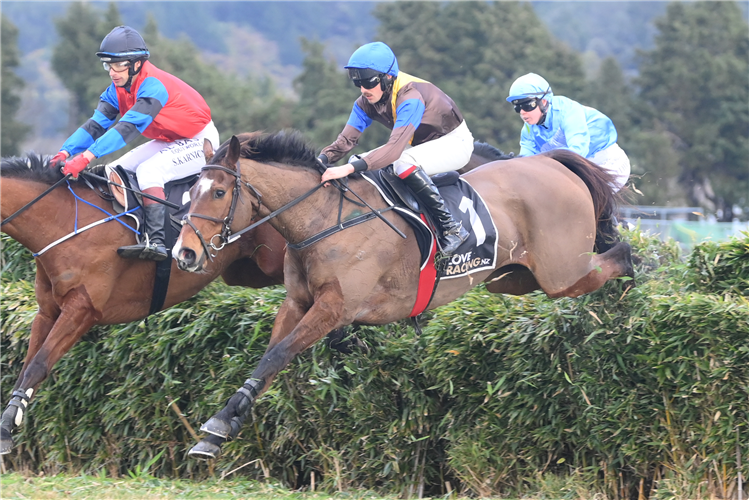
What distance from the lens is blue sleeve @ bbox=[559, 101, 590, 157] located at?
6172mm

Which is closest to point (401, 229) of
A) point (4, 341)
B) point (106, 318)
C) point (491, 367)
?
point (491, 367)

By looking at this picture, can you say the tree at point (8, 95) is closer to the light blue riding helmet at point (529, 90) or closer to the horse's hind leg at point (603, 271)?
the light blue riding helmet at point (529, 90)

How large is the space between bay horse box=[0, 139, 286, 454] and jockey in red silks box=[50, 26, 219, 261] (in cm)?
15

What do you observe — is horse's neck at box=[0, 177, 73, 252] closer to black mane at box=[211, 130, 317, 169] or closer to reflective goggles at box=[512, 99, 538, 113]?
black mane at box=[211, 130, 317, 169]

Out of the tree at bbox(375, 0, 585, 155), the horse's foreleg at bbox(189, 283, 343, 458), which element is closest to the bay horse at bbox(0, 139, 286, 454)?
the horse's foreleg at bbox(189, 283, 343, 458)

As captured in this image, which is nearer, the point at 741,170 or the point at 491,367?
the point at 491,367

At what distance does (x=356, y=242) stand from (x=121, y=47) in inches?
A: 80.8

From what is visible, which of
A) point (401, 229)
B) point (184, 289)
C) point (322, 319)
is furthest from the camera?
point (184, 289)

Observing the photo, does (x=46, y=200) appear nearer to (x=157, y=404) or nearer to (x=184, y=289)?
(x=184, y=289)

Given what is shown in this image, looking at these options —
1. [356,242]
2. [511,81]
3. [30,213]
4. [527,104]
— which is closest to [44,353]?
[30,213]

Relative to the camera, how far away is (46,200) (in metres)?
5.46

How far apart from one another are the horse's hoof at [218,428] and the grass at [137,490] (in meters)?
0.51

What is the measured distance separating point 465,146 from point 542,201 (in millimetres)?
641

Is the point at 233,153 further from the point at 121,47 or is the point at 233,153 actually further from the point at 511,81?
the point at 511,81
